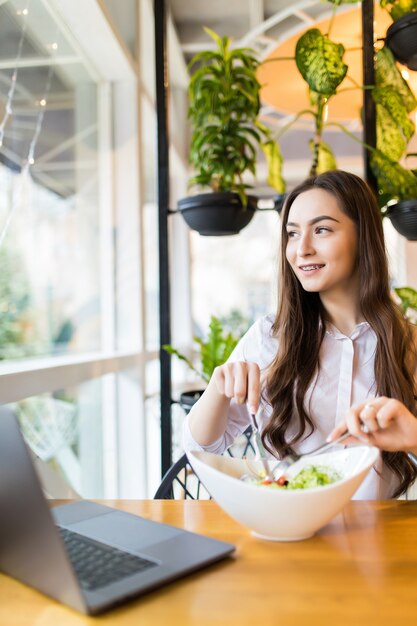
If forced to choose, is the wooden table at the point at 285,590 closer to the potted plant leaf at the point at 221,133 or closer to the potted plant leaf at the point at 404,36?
the potted plant leaf at the point at 221,133

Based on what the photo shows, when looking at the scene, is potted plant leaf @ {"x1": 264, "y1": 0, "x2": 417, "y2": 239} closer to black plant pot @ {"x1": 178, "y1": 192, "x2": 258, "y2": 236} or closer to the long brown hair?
black plant pot @ {"x1": 178, "y1": 192, "x2": 258, "y2": 236}

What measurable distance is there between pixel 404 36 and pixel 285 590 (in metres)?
1.77

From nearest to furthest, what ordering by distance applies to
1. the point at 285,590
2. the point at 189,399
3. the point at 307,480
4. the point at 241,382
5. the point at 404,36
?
the point at 285,590 < the point at 307,480 < the point at 241,382 < the point at 404,36 < the point at 189,399

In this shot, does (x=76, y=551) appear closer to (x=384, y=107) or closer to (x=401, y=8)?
(x=384, y=107)

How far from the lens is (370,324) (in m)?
1.63

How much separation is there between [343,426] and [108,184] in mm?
2559

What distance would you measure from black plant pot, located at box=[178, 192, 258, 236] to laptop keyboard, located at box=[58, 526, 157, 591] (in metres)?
1.46

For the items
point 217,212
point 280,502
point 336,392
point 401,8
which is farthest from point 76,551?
point 401,8

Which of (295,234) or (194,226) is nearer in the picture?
(295,234)

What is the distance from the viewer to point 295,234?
164 cm

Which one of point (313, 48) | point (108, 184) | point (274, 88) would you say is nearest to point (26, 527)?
point (313, 48)

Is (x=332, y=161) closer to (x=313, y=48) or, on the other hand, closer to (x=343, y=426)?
(x=313, y=48)

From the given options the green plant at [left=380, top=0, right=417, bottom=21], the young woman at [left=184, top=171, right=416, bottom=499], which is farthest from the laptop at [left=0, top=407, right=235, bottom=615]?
the green plant at [left=380, top=0, right=417, bottom=21]

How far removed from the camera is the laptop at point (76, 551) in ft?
2.18
